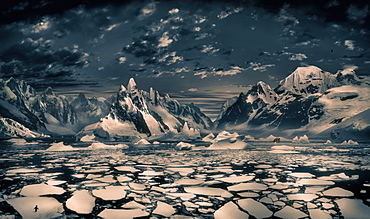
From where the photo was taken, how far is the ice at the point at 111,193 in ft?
38.8

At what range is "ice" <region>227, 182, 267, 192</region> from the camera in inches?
532

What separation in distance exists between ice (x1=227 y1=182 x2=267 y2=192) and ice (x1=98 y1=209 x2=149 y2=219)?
17.7 feet

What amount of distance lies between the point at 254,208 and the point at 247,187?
12.6 ft

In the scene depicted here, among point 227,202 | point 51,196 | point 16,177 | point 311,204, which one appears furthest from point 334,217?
point 16,177

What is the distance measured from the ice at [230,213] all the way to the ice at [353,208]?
333cm

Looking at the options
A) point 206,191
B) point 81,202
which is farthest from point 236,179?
point 81,202

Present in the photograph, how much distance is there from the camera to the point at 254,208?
10.1 meters

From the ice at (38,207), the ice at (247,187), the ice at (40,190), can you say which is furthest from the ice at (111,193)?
the ice at (247,187)

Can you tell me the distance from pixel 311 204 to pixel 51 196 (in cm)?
1036

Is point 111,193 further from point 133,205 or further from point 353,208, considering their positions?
point 353,208

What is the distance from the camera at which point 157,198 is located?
1154 centimetres

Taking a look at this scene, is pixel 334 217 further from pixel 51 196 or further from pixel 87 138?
pixel 87 138

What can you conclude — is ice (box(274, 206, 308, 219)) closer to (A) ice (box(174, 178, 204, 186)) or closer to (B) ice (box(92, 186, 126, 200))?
(A) ice (box(174, 178, 204, 186))

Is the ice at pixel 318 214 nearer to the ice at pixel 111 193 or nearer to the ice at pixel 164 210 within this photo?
the ice at pixel 164 210
